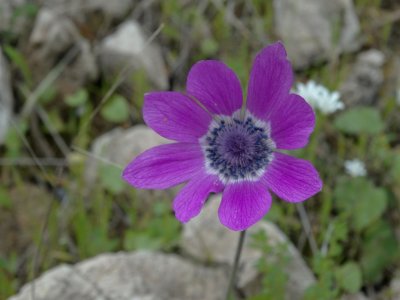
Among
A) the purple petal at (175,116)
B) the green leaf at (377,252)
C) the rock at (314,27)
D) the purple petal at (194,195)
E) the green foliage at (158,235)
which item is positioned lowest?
the green leaf at (377,252)

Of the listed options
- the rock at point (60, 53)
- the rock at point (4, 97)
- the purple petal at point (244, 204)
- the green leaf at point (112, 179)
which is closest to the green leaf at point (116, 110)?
the rock at point (60, 53)

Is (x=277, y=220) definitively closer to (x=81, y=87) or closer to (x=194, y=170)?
(x=194, y=170)

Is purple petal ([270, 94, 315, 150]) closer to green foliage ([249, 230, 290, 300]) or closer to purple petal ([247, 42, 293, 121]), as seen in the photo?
purple petal ([247, 42, 293, 121])

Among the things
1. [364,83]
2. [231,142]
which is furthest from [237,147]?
[364,83]

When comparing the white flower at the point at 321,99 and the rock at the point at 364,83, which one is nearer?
the white flower at the point at 321,99

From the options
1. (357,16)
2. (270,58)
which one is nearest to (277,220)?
(270,58)

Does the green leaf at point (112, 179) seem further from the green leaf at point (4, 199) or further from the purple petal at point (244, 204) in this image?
the purple petal at point (244, 204)
